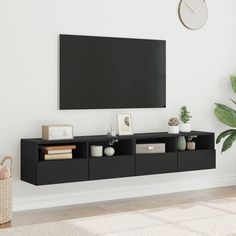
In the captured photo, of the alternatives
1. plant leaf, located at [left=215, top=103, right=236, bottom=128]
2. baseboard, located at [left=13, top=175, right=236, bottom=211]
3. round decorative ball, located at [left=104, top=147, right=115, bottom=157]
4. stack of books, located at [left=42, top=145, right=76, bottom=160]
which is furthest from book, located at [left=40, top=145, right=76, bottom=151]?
plant leaf, located at [left=215, top=103, right=236, bottom=128]

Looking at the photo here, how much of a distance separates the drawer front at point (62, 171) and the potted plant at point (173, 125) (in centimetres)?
106

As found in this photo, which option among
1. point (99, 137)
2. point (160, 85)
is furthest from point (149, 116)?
point (99, 137)

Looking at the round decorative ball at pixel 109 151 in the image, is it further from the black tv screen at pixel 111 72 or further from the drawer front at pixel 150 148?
the black tv screen at pixel 111 72

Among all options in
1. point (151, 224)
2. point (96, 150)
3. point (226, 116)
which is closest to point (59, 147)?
point (96, 150)

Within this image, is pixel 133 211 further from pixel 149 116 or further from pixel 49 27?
pixel 49 27

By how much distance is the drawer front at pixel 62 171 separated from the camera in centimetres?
459

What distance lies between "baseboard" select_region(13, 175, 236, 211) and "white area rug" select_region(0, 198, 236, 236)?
2.01 feet

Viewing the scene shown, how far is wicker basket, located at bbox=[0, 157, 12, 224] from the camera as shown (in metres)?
4.35

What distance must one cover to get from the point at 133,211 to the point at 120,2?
204 centimetres

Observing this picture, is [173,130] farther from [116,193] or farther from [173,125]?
[116,193]

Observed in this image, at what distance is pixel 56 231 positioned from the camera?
13.3ft

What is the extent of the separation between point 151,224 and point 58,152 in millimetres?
1046

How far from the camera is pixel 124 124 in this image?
17.1 feet

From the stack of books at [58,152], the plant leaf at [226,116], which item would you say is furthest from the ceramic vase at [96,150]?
the plant leaf at [226,116]
